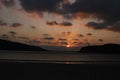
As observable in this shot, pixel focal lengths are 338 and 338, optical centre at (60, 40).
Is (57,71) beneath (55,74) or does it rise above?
above

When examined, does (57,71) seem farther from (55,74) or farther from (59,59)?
(59,59)

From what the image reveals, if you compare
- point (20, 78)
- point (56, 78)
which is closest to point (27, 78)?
point (20, 78)

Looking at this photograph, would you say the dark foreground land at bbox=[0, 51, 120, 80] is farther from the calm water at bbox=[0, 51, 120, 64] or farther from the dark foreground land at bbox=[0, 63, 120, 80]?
the calm water at bbox=[0, 51, 120, 64]

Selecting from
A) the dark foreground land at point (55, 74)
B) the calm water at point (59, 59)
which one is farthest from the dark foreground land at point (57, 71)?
the calm water at point (59, 59)

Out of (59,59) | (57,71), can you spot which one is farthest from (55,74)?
(59,59)

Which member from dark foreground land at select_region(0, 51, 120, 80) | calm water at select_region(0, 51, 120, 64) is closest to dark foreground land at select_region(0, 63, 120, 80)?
dark foreground land at select_region(0, 51, 120, 80)

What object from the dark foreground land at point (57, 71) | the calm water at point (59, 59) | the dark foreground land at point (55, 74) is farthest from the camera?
the calm water at point (59, 59)

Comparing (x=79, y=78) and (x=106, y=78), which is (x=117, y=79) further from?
(x=79, y=78)

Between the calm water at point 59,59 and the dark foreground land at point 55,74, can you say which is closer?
the dark foreground land at point 55,74

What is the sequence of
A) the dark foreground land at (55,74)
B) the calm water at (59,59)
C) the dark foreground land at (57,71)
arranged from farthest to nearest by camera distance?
the calm water at (59,59), the dark foreground land at (57,71), the dark foreground land at (55,74)

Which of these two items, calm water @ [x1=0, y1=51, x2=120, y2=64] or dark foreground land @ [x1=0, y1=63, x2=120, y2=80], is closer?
dark foreground land @ [x1=0, y1=63, x2=120, y2=80]

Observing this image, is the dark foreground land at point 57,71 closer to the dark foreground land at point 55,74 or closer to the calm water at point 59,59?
the dark foreground land at point 55,74

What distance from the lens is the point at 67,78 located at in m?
18.8

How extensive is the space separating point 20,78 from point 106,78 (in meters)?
4.89
